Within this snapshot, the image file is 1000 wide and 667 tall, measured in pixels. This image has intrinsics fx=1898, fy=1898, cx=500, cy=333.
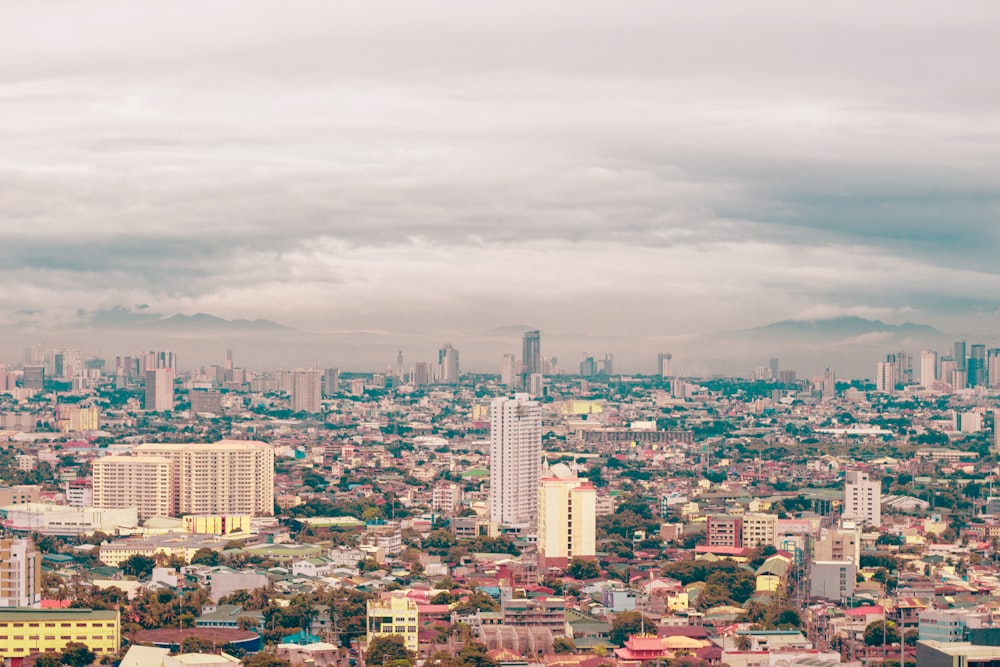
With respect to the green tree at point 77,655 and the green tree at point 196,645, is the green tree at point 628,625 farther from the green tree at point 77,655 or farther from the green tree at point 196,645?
the green tree at point 77,655

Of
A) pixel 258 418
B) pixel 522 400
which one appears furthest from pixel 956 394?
pixel 522 400

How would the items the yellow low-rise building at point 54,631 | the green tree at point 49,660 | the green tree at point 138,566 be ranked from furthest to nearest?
the green tree at point 138,566, the yellow low-rise building at point 54,631, the green tree at point 49,660

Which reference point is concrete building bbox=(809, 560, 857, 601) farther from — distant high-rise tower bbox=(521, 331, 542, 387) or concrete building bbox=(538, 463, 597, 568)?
distant high-rise tower bbox=(521, 331, 542, 387)

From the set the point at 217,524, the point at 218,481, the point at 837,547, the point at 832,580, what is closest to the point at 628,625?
the point at 832,580

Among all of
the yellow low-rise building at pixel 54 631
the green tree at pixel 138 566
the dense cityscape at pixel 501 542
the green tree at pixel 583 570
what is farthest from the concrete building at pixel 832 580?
the green tree at pixel 138 566

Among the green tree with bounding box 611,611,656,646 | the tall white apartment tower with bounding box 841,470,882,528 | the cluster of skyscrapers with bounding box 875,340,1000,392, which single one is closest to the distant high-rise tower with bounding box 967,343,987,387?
the cluster of skyscrapers with bounding box 875,340,1000,392

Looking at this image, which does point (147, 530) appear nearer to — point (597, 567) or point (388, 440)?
point (597, 567)
